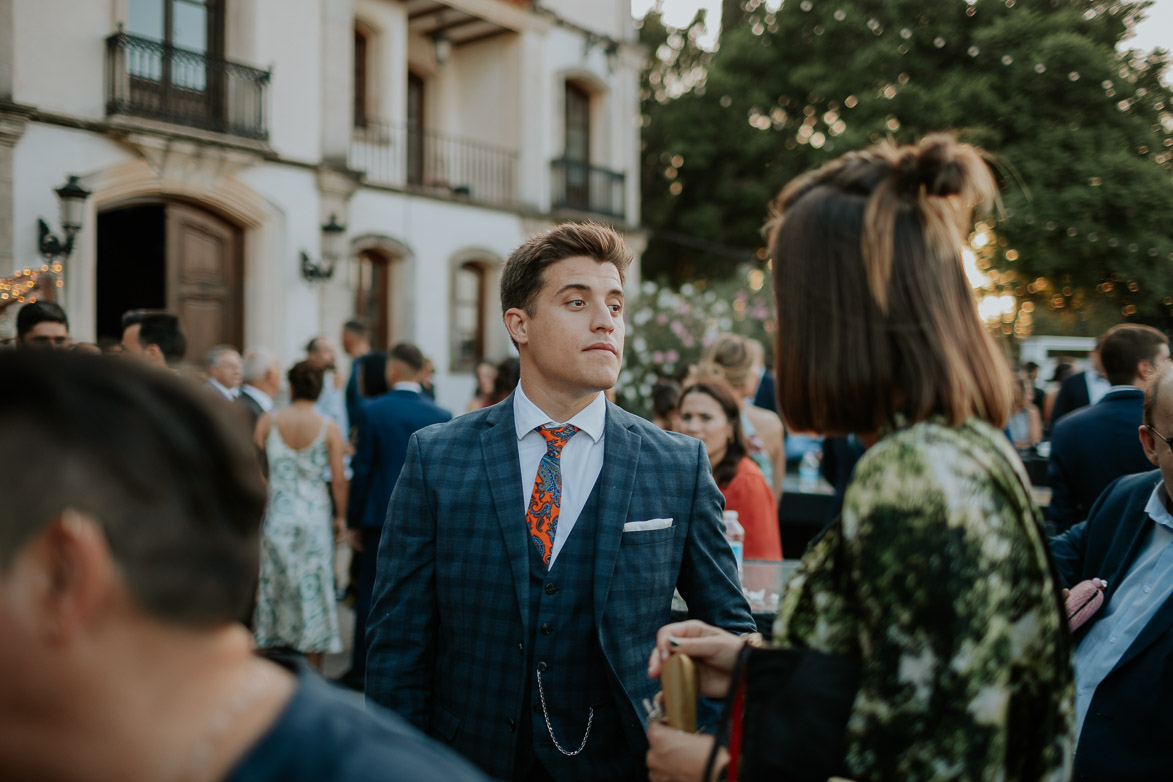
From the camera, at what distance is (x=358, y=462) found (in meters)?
6.32

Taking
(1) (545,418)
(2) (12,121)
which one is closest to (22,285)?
(1) (545,418)

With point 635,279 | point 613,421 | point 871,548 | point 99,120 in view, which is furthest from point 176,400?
point 635,279

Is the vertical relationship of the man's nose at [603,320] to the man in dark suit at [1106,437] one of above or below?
above

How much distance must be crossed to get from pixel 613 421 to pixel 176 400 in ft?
5.11

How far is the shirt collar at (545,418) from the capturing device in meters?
2.48

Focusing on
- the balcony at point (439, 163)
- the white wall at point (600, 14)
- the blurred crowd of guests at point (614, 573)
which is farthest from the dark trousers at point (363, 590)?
the white wall at point (600, 14)

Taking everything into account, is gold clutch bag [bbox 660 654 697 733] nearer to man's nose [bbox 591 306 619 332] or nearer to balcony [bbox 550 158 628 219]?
man's nose [bbox 591 306 619 332]

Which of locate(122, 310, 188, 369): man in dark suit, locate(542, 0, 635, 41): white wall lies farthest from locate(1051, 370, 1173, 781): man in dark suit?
locate(542, 0, 635, 41): white wall

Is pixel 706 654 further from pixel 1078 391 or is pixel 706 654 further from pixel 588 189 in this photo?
pixel 588 189

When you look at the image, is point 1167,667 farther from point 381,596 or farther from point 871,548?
point 381,596

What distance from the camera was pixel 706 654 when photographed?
1623mm

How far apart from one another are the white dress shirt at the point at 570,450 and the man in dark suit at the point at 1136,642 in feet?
4.18

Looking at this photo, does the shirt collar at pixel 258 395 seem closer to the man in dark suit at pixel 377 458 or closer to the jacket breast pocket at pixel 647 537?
the man in dark suit at pixel 377 458

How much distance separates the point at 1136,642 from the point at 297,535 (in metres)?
5.08
